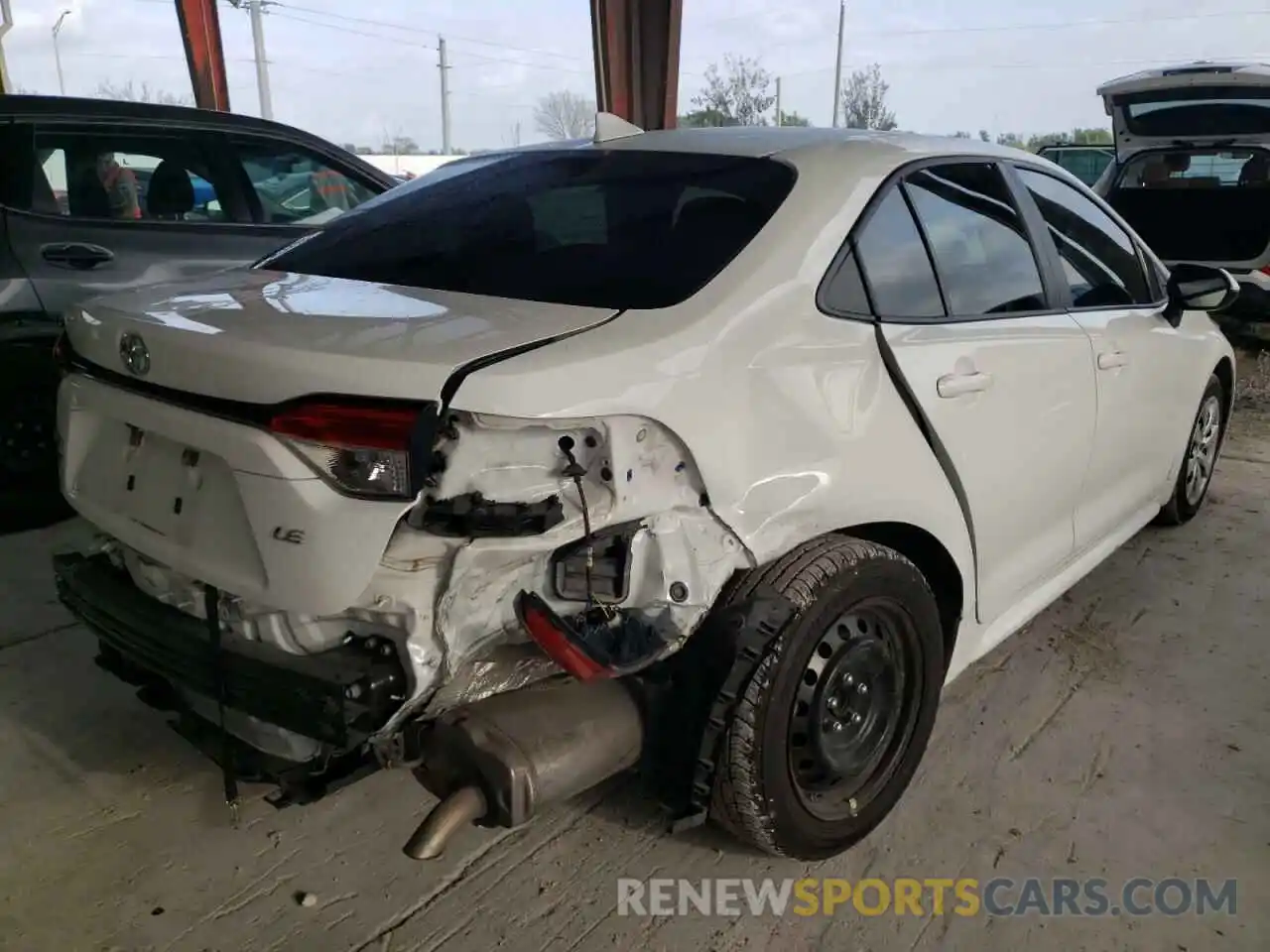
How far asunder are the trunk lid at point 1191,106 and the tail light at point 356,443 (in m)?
7.21

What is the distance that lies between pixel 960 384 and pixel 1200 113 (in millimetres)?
6491

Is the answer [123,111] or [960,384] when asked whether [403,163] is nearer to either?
[123,111]

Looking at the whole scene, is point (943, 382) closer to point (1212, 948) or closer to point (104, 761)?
point (1212, 948)

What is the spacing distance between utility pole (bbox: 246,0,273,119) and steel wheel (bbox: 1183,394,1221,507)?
114ft

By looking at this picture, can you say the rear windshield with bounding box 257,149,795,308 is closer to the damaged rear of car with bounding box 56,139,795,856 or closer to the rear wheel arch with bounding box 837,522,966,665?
the damaged rear of car with bounding box 56,139,795,856

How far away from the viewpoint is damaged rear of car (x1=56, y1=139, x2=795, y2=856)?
1.81 metres

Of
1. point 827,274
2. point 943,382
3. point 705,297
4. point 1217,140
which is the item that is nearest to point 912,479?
point 943,382

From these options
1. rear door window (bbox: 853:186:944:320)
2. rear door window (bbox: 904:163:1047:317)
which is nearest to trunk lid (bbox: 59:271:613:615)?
rear door window (bbox: 853:186:944:320)

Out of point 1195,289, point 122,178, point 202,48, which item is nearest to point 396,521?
point 1195,289

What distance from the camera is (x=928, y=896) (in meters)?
2.33

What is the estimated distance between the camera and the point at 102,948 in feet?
7.07

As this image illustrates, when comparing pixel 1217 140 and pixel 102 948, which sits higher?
pixel 1217 140

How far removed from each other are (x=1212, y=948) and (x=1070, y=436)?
53.7 inches

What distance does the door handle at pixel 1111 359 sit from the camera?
3.12m
